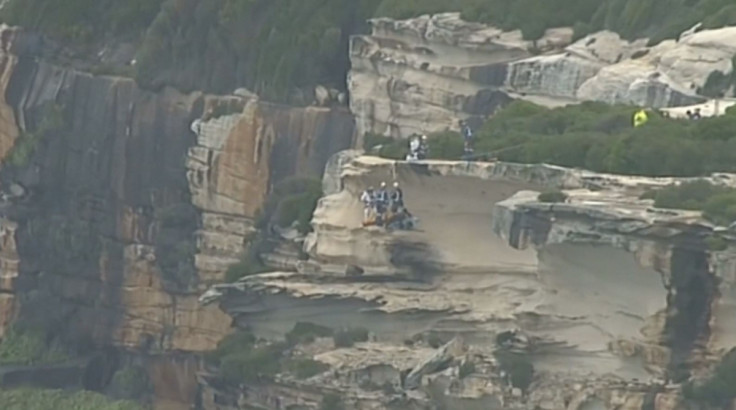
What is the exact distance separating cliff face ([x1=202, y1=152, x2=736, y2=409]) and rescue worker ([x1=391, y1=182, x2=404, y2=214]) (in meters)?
0.20

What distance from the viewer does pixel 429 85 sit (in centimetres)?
8544

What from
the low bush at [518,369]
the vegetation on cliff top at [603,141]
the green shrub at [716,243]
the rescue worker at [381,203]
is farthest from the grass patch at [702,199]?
the rescue worker at [381,203]

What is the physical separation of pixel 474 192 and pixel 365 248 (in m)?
3.01

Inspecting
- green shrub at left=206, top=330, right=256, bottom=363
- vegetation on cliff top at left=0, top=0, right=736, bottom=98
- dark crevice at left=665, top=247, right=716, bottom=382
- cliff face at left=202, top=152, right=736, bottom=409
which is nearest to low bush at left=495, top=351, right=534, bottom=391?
cliff face at left=202, top=152, right=736, bottom=409

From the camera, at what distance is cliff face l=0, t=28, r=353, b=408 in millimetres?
91938

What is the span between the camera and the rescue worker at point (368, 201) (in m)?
73.8

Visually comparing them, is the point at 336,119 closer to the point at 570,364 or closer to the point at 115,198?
the point at 115,198

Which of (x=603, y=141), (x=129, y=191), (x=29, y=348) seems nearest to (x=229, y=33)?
(x=129, y=191)

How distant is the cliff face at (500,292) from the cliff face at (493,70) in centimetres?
428

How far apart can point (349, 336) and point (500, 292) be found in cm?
470

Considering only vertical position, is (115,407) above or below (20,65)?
below

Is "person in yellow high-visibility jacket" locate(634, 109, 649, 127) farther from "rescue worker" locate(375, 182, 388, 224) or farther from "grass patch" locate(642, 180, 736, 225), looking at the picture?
"rescue worker" locate(375, 182, 388, 224)

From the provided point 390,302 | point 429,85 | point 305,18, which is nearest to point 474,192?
point 390,302

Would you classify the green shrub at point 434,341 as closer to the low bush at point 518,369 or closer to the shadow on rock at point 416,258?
the shadow on rock at point 416,258
